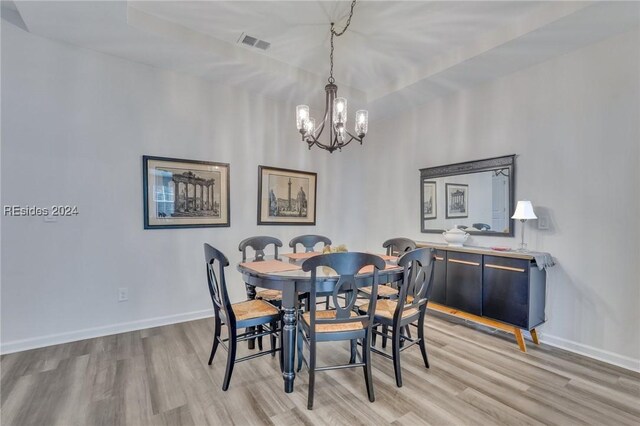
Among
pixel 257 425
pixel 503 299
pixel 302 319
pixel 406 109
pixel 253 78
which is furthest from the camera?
pixel 406 109

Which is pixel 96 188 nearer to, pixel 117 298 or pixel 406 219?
pixel 117 298

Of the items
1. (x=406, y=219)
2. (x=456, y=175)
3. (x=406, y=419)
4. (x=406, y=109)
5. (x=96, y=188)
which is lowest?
(x=406, y=419)

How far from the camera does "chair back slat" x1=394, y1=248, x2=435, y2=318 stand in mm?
2068

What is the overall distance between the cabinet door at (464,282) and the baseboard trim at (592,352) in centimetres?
67

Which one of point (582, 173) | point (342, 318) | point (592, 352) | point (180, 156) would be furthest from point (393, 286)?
point (180, 156)

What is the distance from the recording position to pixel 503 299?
113 inches

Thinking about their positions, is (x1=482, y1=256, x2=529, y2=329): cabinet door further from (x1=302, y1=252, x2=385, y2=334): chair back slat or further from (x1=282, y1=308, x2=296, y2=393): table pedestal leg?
(x1=282, y1=308, x2=296, y2=393): table pedestal leg

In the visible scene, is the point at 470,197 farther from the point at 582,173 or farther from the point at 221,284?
the point at 221,284

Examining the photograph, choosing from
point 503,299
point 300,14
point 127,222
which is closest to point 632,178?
point 503,299

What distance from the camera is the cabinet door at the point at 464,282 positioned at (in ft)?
10.1

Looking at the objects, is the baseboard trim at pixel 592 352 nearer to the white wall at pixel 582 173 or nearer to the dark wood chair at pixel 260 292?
the white wall at pixel 582 173

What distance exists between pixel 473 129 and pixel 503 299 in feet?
6.55

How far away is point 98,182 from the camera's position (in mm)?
3014

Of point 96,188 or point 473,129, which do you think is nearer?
point 96,188
